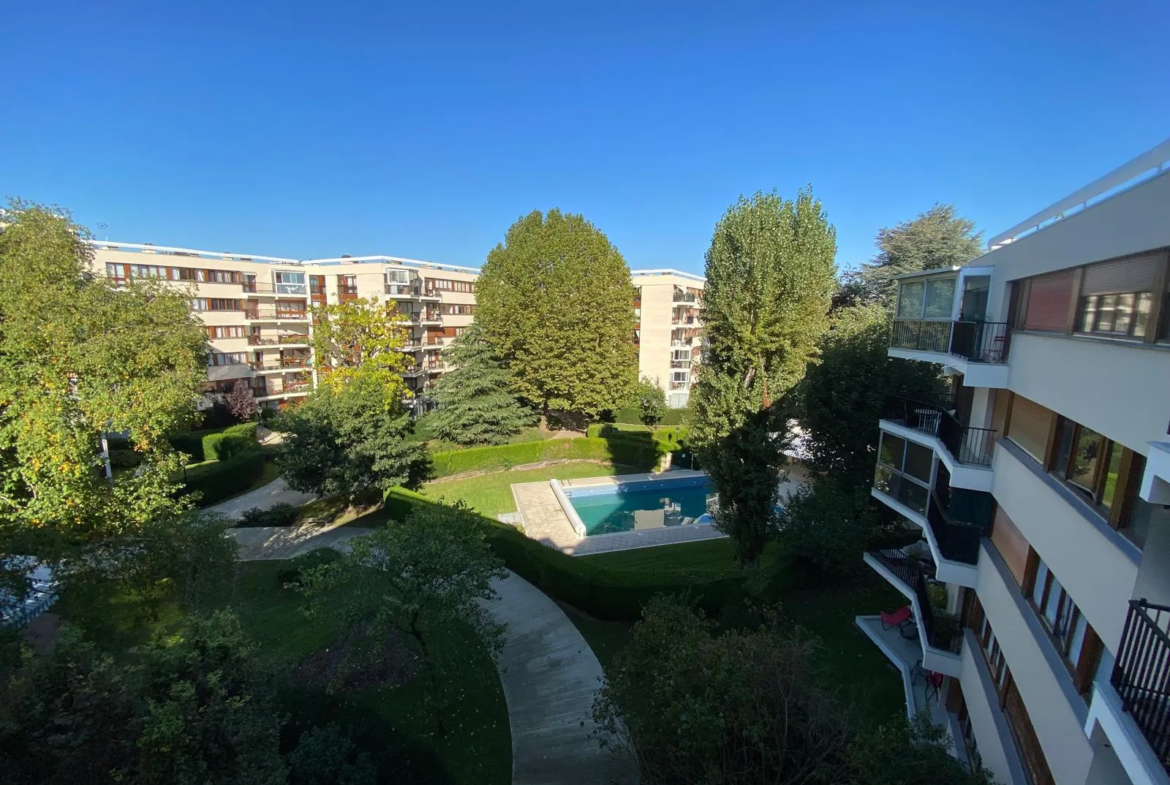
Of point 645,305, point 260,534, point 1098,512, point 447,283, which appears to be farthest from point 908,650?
point 447,283

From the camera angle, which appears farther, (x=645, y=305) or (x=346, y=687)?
(x=645, y=305)

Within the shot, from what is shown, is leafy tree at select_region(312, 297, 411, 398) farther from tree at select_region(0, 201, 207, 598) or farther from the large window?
the large window

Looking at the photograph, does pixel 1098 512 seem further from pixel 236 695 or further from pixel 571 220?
pixel 571 220

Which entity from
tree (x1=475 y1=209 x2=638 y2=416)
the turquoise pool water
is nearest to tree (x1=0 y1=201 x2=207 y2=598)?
the turquoise pool water

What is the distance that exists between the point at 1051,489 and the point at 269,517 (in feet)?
83.9

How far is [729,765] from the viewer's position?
21.9 feet

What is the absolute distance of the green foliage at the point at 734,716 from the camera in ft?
21.3

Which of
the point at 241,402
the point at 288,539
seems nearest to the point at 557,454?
the point at 288,539

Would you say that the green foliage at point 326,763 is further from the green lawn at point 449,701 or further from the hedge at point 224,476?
the hedge at point 224,476

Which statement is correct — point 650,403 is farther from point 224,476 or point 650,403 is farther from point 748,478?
point 224,476

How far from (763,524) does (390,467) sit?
15777 mm

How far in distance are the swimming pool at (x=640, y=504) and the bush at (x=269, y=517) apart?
12.7 meters

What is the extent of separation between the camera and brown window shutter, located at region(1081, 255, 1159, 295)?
5.30 meters

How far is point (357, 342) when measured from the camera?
31.1m
